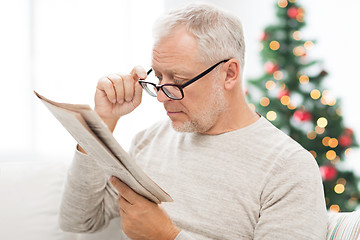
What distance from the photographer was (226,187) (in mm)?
1318

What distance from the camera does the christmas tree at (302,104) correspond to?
108 inches

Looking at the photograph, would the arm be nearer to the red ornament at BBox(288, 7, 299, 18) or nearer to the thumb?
the thumb

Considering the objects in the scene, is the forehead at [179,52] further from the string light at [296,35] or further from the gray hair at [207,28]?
the string light at [296,35]

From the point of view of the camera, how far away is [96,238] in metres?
1.55

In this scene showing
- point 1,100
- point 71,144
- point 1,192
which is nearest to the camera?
point 1,192

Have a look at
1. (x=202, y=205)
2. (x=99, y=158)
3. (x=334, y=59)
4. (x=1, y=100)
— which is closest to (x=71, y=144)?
(x=1, y=100)

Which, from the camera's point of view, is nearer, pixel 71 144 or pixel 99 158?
pixel 99 158

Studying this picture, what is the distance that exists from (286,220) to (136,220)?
1.32ft

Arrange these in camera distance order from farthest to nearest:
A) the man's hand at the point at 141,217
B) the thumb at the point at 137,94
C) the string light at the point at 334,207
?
the string light at the point at 334,207 → the thumb at the point at 137,94 → the man's hand at the point at 141,217

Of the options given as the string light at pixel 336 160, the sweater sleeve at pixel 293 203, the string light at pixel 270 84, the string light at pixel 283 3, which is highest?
the string light at pixel 283 3

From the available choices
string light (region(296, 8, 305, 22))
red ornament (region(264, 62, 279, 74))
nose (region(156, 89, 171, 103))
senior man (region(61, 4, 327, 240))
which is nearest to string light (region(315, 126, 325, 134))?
red ornament (region(264, 62, 279, 74))

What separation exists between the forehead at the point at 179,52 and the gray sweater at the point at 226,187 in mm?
275

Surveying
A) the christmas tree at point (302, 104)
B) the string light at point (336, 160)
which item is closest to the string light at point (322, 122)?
the christmas tree at point (302, 104)

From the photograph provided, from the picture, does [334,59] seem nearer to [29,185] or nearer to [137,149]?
[137,149]
